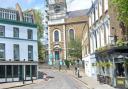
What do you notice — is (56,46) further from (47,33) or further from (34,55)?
(34,55)

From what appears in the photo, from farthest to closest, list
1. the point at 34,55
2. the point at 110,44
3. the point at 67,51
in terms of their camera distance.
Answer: the point at 67,51
the point at 34,55
the point at 110,44

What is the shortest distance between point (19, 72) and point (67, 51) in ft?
154

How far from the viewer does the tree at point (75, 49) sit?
321 ft

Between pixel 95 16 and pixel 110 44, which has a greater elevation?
pixel 95 16

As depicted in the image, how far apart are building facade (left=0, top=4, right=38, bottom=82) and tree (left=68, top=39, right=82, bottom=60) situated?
3500cm

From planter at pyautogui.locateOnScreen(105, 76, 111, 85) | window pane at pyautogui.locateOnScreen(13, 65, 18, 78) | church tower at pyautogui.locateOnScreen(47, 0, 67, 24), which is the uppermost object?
church tower at pyautogui.locateOnScreen(47, 0, 67, 24)

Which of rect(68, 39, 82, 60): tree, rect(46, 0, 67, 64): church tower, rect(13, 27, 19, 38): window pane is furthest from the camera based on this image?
rect(46, 0, 67, 64): church tower

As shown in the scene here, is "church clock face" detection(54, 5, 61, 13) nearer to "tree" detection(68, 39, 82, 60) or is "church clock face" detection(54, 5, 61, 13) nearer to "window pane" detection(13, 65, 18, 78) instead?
"tree" detection(68, 39, 82, 60)

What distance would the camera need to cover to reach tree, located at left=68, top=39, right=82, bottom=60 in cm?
9776

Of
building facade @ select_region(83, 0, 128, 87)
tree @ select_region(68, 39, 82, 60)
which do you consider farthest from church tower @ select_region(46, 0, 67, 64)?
building facade @ select_region(83, 0, 128, 87)

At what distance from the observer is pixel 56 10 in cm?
11394

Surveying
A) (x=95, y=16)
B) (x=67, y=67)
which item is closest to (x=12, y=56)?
(x=95, y=16)

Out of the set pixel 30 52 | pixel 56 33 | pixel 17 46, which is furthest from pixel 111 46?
pixel 56 33

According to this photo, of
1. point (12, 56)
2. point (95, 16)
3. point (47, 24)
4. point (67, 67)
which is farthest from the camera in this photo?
point (47, 24)
